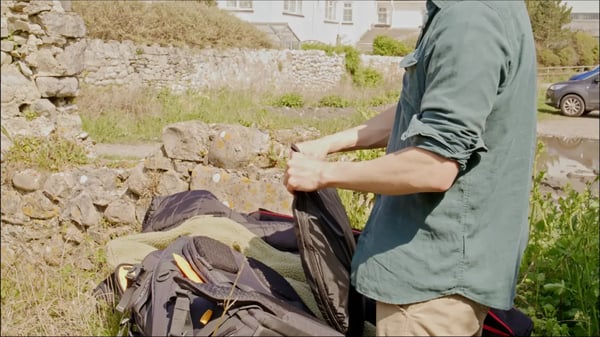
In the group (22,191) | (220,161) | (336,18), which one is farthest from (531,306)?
(336,18)

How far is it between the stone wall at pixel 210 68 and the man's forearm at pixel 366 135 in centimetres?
1242

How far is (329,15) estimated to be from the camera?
39469 mm

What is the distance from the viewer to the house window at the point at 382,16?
5097 cm

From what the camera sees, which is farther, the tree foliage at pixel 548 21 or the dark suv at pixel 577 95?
the tree foliage at pixel 548 21

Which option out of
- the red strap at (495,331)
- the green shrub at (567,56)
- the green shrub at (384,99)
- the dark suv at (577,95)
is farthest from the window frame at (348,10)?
the red strap at (495,331)

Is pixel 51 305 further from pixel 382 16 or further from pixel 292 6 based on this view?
pixel 382 16

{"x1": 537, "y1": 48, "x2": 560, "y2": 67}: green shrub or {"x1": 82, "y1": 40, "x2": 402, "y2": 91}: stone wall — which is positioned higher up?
{"x1": 82, "y1": 40, "x2": 402, "y2": 91}: stone wall

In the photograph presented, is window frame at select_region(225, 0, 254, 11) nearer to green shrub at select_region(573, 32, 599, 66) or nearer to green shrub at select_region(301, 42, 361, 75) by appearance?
green shrub at select_region(301, 42, 361, 75)

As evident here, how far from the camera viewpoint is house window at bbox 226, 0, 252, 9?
3253 centimetres

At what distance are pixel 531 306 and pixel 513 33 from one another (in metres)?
2.11

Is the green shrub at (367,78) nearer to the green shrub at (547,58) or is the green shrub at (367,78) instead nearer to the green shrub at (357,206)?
the green shrub at (547,58)

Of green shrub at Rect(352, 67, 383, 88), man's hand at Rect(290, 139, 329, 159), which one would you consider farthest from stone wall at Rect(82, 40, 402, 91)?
man's hand at Rect(290, 139, 329, 159)

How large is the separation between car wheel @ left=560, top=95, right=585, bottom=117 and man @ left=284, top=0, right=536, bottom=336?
63.0ft

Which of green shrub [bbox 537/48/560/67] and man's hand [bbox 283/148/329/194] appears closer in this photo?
man's hand [bbox 283/148/329/194]
